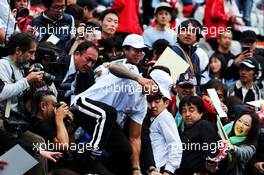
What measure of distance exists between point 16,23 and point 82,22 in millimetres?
1782

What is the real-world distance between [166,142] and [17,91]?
2.04 metres

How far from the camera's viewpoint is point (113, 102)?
1042 cm

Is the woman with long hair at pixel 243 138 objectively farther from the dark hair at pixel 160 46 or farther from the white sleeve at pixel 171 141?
the dark hair at pixel 160 46

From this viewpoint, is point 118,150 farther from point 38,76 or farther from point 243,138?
point 243,138

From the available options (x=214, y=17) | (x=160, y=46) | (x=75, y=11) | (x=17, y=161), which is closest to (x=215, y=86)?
(x=160, y=46)

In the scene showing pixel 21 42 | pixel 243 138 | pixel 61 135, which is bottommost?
pixel 243 138

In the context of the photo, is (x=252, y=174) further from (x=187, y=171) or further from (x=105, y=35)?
(x=105, y=35)

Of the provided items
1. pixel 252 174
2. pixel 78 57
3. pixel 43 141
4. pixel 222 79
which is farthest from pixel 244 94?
pixel 43 141

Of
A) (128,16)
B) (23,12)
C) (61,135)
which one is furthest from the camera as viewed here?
(128,16)

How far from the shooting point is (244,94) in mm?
13812

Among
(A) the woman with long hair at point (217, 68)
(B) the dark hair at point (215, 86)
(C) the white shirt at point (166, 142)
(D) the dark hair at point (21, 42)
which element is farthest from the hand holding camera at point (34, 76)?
(A) the woman with long hair at point (217, 68)

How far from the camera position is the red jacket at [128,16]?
47.4 ft

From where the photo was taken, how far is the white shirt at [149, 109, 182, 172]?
10.9 m

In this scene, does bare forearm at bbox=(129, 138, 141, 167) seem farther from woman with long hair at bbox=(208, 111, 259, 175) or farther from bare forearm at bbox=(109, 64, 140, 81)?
woman with long hair at bbox=(208, 111, 259, 175)
